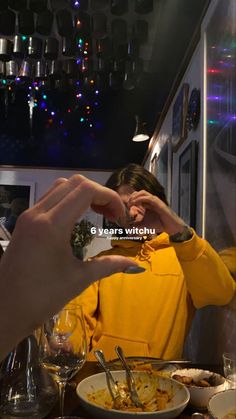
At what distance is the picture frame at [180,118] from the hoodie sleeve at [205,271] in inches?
22.6

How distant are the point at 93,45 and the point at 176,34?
1.67 feet

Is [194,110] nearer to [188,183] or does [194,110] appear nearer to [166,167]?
[188,183]

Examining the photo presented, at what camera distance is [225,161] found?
83cm

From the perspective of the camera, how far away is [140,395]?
0.59m

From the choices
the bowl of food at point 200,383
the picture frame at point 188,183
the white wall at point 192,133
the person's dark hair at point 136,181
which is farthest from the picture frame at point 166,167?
the bowl of food at point 200,383

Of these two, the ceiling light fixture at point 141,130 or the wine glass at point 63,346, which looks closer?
the wine glass at point 63,346

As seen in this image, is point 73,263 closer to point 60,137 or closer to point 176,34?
point 176,34

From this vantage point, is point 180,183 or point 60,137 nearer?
point 180,183

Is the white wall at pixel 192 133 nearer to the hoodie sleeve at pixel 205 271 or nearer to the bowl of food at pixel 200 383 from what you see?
the hoodie sleeve at pixel 205 271

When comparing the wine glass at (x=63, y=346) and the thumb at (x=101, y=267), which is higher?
the thumb at (x=101, y=267)

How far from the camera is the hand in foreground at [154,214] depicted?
784 mm

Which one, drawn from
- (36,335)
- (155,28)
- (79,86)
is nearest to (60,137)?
(79,86)

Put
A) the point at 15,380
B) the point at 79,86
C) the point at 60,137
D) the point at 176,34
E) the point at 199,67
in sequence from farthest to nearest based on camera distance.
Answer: the point at 60,137, the point at 79,86, the point at 176,34, the point at 199,67, the point at 15,380

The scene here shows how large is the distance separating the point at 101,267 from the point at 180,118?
3.62 ft
